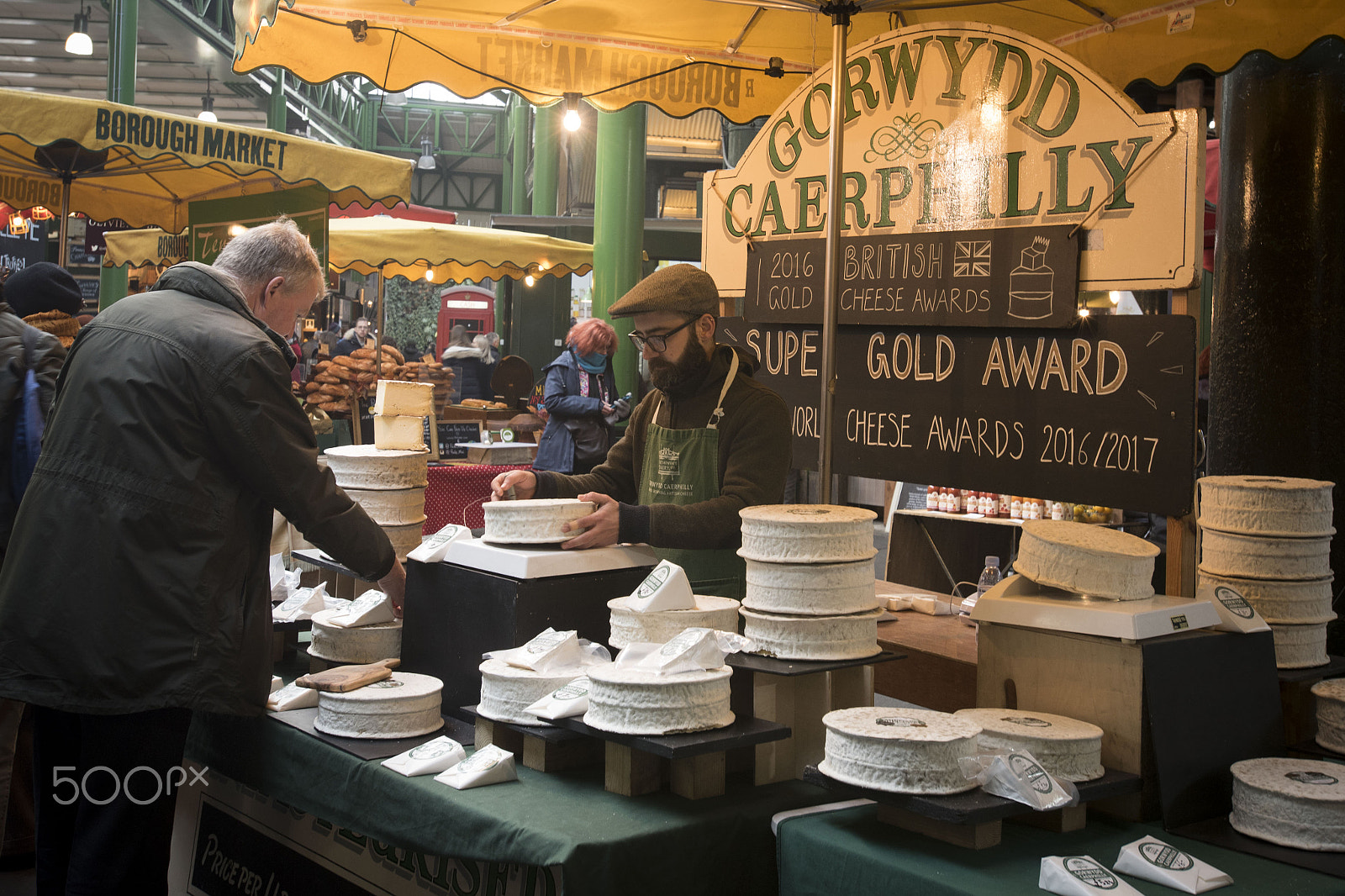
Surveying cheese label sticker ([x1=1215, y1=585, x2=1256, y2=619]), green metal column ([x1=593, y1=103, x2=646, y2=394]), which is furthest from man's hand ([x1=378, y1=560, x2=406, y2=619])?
green metal column ([x1=593, y1=103, x2=646, y2=394])

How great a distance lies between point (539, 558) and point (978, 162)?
1.87m

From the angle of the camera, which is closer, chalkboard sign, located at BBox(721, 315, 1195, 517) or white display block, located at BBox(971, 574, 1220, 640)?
white display block, located at BBox(971, 574, 1220, 640)

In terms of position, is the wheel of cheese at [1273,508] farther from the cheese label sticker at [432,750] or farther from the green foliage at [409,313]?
the green foliage at [409,313]

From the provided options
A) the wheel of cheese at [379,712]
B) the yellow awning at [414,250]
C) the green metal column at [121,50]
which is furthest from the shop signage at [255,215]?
the green metal column at [121,50]

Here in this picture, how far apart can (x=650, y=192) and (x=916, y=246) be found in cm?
2003

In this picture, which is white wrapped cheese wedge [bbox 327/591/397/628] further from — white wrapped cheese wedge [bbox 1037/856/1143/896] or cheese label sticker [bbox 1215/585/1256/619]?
cheese label sticker [bbox 1215/585/1256/619]

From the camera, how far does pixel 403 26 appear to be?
14.2 ft

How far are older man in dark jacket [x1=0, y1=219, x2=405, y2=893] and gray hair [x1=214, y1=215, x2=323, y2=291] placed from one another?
0.17 metres

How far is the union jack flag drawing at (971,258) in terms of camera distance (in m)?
3.38

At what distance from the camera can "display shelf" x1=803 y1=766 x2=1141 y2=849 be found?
1.84 meters

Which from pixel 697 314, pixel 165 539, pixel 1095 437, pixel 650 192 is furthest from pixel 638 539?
pixel 650 192

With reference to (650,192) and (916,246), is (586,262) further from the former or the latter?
(650,192)

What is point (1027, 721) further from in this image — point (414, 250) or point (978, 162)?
point (414, 250)

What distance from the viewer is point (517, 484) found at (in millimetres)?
3105
